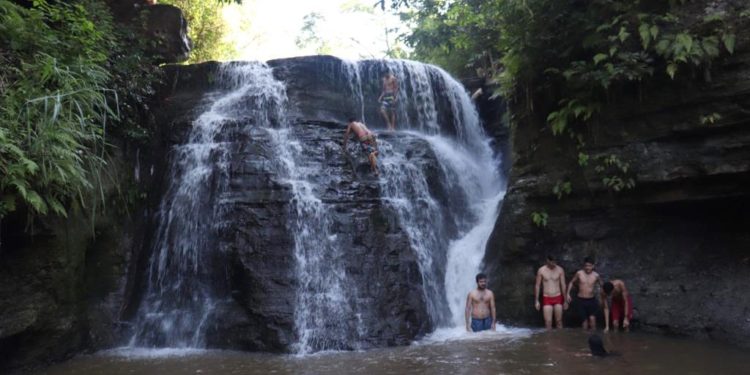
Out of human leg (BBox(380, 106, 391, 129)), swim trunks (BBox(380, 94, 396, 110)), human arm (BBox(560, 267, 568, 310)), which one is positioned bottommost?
human arm (BBox(560, 267, 568, 310))

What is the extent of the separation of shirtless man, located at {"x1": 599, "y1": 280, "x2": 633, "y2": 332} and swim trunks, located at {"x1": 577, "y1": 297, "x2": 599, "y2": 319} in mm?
154

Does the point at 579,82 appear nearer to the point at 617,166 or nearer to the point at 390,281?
the point at 617,166

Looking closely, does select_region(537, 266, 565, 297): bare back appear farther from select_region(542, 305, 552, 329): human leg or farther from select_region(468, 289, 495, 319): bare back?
select_region(468, 289, 495, 319): bare back

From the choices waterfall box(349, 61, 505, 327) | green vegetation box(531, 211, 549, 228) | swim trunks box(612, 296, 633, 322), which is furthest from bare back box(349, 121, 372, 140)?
swim trunks box(612, 296, 633, 322)

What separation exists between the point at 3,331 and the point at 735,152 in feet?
32.6

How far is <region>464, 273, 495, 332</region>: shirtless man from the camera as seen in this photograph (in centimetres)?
830

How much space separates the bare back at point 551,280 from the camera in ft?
27.5

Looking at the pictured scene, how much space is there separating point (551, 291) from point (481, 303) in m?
1.17

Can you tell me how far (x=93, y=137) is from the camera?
274 inches

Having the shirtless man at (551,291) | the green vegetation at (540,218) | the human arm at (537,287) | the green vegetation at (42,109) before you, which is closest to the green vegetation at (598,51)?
the green vegetation at (540,218)

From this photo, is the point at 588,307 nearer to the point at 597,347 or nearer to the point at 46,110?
the point at 597,347

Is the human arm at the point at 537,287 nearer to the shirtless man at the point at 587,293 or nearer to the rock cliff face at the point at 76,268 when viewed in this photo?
the shirtless man at the point at 587,293

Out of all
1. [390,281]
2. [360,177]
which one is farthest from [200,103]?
[390,281]

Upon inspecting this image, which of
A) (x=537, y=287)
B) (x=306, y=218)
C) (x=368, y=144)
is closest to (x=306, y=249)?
(x=306, y=218)
